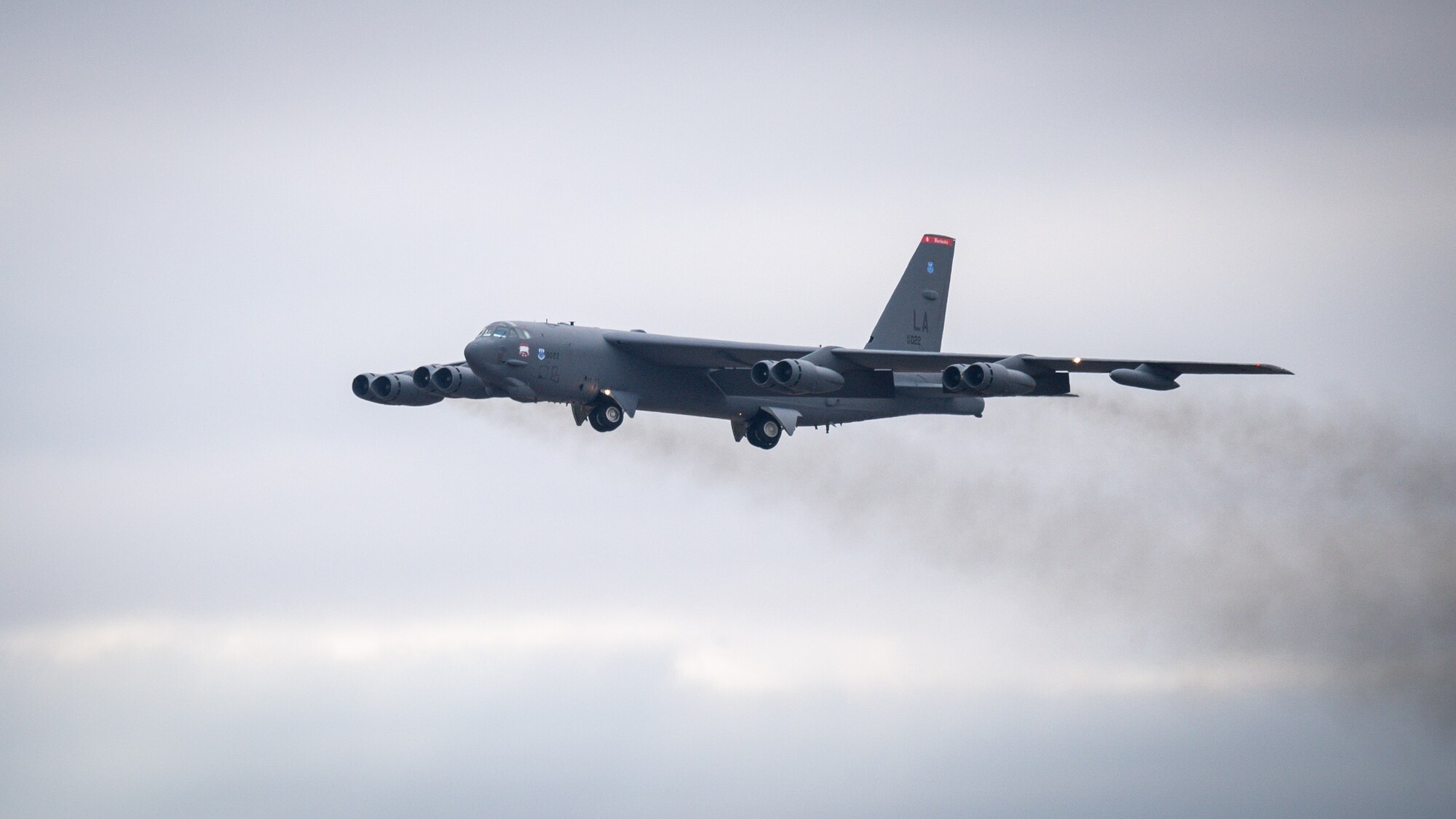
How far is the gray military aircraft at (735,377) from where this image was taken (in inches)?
1623

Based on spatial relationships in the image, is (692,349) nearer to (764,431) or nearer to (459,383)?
(764,431)

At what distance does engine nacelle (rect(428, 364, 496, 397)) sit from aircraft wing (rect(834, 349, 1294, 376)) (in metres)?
8.77

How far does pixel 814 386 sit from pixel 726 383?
11.7ft

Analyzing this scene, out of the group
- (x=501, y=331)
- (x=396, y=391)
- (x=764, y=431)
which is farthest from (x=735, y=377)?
(x=396, y=391)

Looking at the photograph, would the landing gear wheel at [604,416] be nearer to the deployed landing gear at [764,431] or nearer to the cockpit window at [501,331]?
the cockpit window at [501,331]

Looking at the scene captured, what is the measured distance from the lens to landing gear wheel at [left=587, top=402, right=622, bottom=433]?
141 feet

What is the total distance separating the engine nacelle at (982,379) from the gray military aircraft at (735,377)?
0.02m

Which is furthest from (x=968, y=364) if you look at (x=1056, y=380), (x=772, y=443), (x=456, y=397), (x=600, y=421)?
(x=456, y=397)

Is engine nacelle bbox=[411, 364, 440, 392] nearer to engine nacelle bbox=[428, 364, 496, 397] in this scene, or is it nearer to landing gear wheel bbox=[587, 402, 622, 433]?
engine nacelle bbox=[428, 364, 496, 397]

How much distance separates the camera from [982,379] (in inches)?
1610

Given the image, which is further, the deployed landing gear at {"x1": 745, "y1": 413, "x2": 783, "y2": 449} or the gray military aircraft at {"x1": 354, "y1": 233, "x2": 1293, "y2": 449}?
the deployed landing gear at {"x1": 745, "y1": 413, "x2": 783, "y2": 449}

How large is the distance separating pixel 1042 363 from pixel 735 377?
7627 millimetres

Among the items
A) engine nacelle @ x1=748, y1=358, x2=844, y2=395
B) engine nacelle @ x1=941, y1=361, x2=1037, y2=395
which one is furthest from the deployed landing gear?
engine nacelle @ x1=941, y1=361, x2=1037, y2=395

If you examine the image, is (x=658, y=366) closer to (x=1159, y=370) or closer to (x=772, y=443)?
(x=772, y=443)
